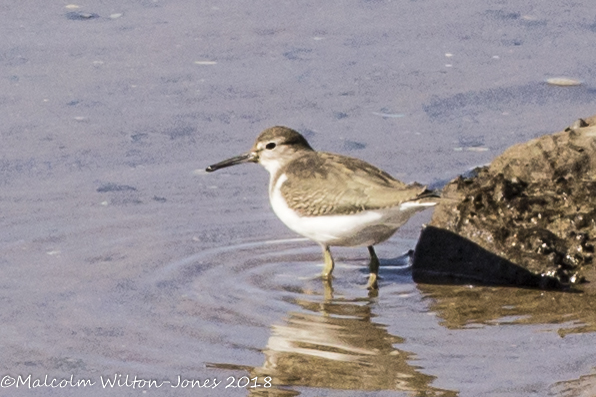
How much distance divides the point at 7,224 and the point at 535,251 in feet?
11.8

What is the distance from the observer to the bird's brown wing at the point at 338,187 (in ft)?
22.9

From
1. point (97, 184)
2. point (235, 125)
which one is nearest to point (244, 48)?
point (235, 125)

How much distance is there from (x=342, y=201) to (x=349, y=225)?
16cm

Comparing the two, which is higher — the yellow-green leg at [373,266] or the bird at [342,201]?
the bird at [342,201]

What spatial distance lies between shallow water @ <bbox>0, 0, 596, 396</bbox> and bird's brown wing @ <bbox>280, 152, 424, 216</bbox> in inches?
19.6

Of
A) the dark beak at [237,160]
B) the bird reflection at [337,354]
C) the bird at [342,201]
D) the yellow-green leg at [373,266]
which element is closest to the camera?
the bird reflection at [337,354]

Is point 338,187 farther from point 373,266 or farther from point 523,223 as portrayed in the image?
point 523,223

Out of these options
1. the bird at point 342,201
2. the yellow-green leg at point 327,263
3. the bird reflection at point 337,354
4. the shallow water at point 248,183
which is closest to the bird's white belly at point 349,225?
the bird at point 342,201

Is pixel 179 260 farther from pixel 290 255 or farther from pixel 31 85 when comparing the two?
pixel 31 85

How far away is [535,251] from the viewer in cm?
716

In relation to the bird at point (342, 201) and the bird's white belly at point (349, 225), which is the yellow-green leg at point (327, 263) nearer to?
the bird at point (342, 201)

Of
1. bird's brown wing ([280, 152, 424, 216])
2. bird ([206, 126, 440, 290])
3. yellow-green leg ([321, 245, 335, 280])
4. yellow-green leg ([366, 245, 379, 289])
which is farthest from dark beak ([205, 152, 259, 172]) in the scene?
yellow-green leg ([366, 245, 379, 289])

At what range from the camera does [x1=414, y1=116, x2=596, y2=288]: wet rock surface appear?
281 inches

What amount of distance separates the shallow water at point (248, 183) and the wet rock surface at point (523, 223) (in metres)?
0.20
